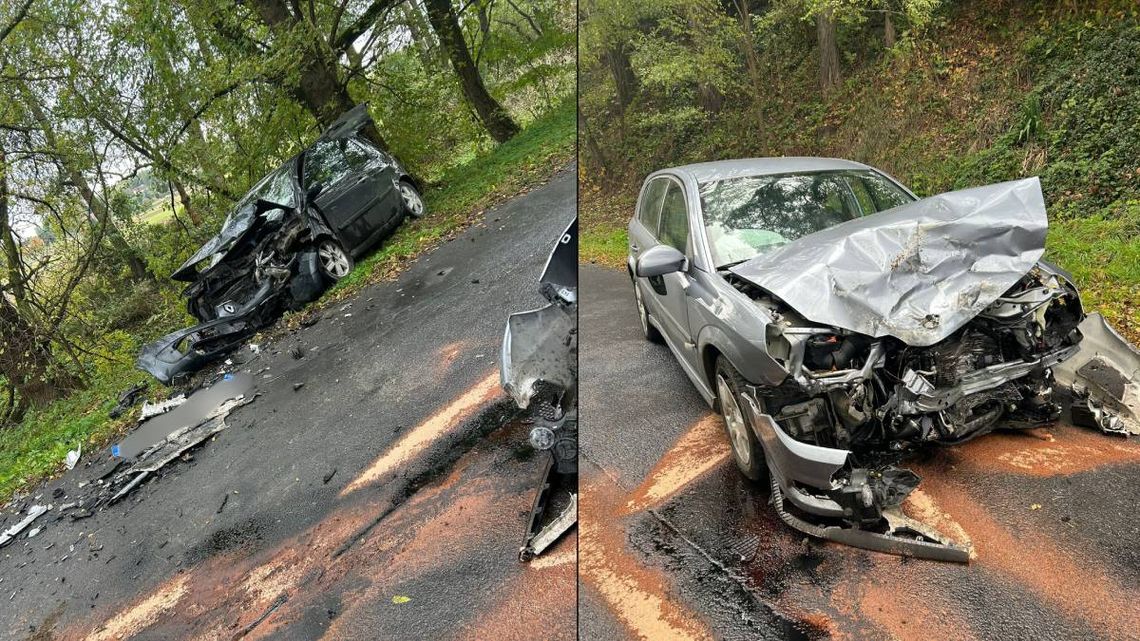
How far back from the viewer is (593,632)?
1.60 metres

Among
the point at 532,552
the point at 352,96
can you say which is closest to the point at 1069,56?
the point at 532,552

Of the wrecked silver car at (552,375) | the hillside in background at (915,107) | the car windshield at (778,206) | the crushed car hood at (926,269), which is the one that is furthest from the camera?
the hillside in background at (915,107)

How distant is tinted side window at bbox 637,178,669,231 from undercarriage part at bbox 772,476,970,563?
1671 mm

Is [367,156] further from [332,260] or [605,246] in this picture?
[605,246]

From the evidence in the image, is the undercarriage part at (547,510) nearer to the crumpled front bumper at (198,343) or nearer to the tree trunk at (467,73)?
the tree trunk at (467,73)

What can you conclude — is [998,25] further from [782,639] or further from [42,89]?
[42,89]

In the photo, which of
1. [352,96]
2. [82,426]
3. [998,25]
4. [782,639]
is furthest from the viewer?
[352,96]

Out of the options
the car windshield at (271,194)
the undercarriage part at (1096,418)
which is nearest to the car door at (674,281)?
the undercarriage part at (1096,418)

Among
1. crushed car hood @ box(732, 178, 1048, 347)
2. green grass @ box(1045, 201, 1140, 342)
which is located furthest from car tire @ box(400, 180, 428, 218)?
green grass @ box(1045, 201, 1140, 342)

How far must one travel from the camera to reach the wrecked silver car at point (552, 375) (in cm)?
263

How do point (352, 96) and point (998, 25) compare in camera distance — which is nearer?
point (998, 25)

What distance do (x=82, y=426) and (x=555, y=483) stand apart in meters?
6.53

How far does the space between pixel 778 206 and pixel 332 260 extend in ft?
19.0

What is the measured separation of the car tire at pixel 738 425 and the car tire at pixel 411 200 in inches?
219
